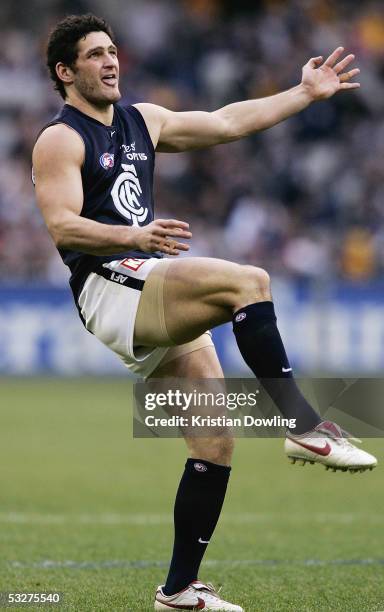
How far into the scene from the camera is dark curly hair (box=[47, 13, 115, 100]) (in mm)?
5812

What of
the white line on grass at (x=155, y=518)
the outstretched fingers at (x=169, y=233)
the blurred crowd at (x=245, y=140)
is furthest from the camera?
the blurred crowd at (x=245, y=140)

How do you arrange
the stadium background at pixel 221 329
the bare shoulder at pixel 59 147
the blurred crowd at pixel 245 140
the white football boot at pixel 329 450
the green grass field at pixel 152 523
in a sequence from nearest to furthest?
the white football boot at pixel 329 450 < the bare shoulder at pixel 59 147 < the green grass field at pixel 152 523 < the stadium background at pixel 221 329 < the blurred crowd at pixel 245 140

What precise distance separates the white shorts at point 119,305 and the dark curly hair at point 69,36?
3.40ft

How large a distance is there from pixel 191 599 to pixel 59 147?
2262 mm

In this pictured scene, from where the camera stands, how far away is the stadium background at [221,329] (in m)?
7.25

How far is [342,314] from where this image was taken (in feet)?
58.2

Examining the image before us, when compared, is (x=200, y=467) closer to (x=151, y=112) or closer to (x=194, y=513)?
(x=194, y=513)

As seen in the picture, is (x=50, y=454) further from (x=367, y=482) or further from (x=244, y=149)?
(x=244, y=149)

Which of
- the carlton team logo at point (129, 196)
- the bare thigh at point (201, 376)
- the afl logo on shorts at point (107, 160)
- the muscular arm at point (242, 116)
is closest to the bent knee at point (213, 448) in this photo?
the bare thigh at point (201, 376)

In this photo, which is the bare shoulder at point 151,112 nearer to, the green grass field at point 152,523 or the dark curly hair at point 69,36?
the dark curly hair at point 69,36

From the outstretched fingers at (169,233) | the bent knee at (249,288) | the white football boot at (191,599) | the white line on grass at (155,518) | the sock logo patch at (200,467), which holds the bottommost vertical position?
the white line on grass at (155,518)

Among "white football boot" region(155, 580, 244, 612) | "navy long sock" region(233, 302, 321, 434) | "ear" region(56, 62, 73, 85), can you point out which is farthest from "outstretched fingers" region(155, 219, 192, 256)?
"white football boot" region(155, 580, 244, 612)

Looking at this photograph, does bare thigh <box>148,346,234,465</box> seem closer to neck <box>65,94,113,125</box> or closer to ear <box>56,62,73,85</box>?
neck <box>65,94,113,125</box>

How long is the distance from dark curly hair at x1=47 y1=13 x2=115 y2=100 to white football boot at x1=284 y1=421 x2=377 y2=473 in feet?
7.02
